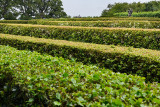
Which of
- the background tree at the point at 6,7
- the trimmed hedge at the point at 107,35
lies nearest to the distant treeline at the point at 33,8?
the background tree at the point at 6,7

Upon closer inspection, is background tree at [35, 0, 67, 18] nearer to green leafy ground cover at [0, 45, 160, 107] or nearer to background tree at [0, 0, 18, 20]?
background tree at [0, 0, 18, 20]

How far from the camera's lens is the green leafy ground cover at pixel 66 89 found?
264 cm

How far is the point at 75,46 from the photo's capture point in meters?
6.34

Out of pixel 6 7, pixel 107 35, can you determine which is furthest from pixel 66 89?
pixel 6 7

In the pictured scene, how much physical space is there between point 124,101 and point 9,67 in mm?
2636

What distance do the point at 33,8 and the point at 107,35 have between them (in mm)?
40306

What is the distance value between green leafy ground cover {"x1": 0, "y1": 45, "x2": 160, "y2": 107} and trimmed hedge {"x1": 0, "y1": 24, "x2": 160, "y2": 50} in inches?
172

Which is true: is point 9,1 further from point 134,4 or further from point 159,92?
point 159,92

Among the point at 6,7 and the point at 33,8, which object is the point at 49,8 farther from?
the point at 6,7

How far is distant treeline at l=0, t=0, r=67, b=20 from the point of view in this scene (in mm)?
41031

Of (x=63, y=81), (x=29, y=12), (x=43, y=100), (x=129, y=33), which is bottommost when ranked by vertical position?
(x=43, y=100)

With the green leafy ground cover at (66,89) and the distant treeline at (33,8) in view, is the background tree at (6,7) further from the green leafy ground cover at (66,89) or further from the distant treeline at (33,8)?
the green leafy ground cover at (66,89)

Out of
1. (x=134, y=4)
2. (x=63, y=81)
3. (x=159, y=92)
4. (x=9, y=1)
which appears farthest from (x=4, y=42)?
(x=134, y=4)

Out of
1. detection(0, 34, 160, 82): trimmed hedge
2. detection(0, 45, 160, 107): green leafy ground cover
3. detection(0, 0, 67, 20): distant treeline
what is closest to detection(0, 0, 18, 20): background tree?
detection(0, 0, 67, 20): distant treeline
